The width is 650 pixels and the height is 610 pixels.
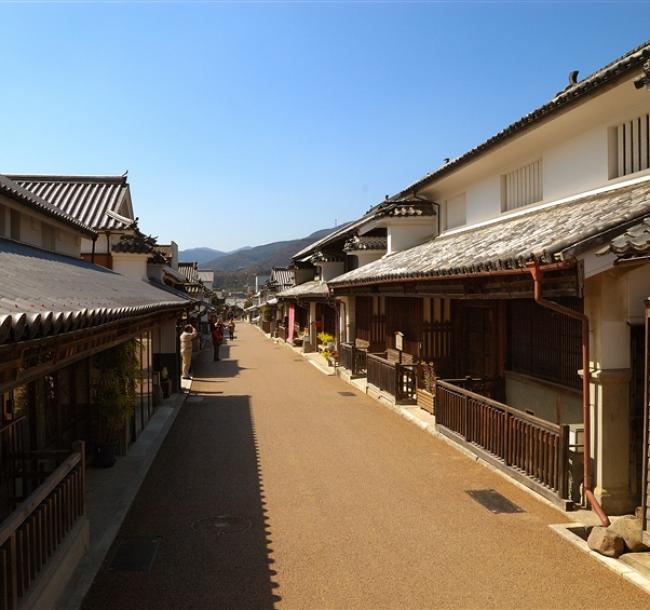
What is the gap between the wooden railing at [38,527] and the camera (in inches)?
157

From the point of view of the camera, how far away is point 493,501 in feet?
25.3

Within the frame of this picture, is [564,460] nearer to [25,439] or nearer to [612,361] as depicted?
[612,361]

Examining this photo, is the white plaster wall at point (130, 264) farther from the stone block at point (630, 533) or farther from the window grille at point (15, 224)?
the stone block at point (630, 533)

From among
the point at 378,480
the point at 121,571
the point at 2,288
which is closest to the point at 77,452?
the point at 121,571

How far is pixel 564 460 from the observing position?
7.13 metres

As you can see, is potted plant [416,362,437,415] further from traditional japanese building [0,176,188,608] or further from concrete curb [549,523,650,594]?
concrete curb [549,523,650,594]

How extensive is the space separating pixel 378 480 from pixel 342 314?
15.3 metres

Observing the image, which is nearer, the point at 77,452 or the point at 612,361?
the point at 77,452

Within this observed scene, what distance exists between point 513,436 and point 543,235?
9.37 feet

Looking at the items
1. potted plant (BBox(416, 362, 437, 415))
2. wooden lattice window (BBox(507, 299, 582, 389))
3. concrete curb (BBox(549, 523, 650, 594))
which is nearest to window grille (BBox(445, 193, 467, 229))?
potted plant (BBox(416, 362, 437, 415))

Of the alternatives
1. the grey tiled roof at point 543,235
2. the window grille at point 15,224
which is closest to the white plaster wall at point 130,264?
the window grille at point 15,224

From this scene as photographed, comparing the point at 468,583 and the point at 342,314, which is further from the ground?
the point at 342,314

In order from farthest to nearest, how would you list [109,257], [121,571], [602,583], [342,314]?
1. [342,314]
2. [109,257]
3. [121,571]
4. [602,583]

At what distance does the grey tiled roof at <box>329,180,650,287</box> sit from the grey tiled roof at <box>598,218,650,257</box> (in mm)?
183
